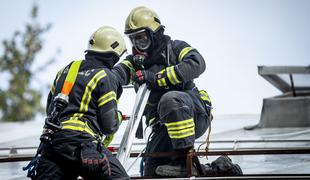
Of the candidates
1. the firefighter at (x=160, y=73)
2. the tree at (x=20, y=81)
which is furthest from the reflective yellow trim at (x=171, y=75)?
the tree at (x=20, y=81)

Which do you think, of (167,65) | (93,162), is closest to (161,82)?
(167,65)

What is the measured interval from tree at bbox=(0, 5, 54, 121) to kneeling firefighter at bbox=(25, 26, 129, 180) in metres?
31.6

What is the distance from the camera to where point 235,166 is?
6.13 meters

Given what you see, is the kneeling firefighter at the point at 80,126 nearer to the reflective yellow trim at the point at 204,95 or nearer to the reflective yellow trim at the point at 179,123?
the reflective yellow trim at the point at 179,123

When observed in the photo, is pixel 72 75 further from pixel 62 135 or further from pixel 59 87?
pixel 62 135

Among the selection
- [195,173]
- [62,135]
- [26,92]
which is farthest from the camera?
[26,92]

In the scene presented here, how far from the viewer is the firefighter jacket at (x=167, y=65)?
621 centimetres

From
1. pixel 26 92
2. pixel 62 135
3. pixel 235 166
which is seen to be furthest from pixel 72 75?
pixel 26 92

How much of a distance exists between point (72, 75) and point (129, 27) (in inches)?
52.2

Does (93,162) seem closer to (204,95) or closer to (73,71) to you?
(73,71)

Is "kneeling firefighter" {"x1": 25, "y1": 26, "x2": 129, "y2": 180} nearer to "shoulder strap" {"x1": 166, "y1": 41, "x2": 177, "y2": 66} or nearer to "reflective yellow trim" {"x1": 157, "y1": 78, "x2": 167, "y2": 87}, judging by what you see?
"reflective yellow trim" {"x1": 157, "y1": 78, "x2": 167, "y2": 87}

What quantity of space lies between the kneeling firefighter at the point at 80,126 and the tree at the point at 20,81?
3155 cm

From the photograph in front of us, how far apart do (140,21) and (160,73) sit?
1.84ft

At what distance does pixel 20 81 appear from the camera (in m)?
38.3
